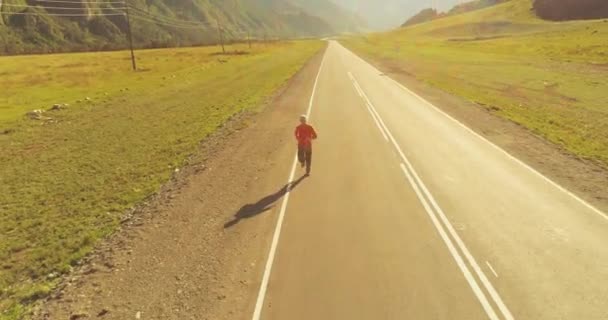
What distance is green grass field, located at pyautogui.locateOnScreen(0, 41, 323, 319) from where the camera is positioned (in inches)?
374

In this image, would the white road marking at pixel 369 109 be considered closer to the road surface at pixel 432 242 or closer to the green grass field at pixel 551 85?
the road surface at pixel 432 242

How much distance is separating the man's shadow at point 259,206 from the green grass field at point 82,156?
3.36 metres

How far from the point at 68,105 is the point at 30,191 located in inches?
775

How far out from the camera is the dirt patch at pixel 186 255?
23.7 ft

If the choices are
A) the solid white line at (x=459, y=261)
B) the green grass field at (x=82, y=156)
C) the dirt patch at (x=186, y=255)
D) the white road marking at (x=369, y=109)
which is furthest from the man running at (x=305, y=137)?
the white road marking at (x=369, y=109)

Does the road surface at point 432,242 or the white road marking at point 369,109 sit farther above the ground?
the white road marking at point 369,109

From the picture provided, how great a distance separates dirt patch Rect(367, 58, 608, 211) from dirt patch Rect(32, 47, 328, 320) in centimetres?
900

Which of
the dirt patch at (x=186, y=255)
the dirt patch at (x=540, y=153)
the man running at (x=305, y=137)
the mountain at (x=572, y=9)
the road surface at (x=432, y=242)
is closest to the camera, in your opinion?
the road surface at (x=432, y=242)

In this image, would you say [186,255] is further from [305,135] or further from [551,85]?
[551,85]

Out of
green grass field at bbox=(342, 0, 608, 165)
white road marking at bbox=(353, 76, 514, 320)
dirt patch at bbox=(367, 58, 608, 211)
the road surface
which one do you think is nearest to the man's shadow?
the road surface

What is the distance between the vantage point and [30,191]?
13.7m

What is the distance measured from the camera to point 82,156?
17.5 meters

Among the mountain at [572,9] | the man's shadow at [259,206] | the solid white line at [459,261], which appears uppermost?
the mountain at [572,9]

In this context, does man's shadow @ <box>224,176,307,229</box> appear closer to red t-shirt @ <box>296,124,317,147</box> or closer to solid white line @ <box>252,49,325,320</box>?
solid white line @ <box>252,49,325,320</box>
